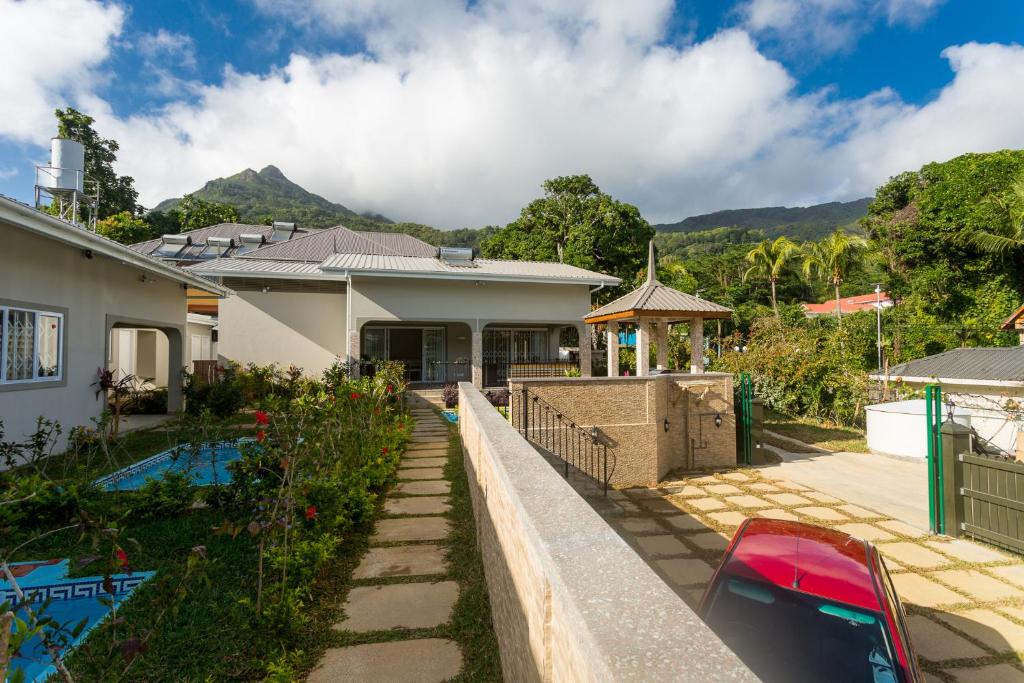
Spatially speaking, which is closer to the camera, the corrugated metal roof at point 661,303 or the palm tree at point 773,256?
the corrugated metal roof at point 661,303

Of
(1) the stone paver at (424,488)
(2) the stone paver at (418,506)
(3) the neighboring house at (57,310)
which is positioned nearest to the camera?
(2) the stone paver at (418,506)

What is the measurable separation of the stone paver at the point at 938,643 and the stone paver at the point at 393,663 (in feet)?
13.3

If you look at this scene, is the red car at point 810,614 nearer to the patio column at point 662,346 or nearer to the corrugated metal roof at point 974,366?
the patio column at point 662,346

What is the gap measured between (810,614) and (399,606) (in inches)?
105

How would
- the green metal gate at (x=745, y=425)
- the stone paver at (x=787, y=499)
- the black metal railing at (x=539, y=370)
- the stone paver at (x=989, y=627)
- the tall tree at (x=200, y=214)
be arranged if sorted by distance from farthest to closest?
the tall tree at (x=200, y=214) → the black metal railing at (x=539, y=370) → the green metal gate at (x=745, y=425) → the stone paver at (x=787, y=499) → the stone paver at (x=989, y=627)

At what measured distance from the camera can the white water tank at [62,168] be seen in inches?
400

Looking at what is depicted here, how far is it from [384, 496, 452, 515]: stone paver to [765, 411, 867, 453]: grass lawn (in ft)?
34.8

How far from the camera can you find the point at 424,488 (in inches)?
235

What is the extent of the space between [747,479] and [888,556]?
3.66 metres

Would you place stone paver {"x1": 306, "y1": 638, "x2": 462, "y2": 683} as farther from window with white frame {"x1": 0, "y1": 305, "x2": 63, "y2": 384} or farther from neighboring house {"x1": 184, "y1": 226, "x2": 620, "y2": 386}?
neighboring house {"x1": 184, "y1": 226, "x2": 620, "y2": 386}

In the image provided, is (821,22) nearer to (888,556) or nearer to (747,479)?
(747,479)

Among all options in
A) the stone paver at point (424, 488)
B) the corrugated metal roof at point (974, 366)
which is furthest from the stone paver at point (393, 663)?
the corrugated metal roof at point (974, 366)

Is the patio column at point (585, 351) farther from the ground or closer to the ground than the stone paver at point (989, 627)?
farther from the ground

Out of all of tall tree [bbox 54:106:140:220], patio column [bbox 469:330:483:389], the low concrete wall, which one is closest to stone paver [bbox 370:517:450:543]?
the low concrete wall
